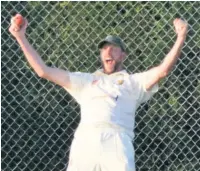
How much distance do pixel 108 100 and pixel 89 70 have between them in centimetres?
117

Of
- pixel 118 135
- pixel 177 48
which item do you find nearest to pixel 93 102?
pixel 118 135

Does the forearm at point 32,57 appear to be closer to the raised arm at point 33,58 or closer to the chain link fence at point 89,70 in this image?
the raised arm at point 33,58

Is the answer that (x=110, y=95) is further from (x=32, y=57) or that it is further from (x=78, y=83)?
(x=32, y=57)

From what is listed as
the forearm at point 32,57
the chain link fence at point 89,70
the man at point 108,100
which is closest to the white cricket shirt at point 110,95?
the man at point 108,100

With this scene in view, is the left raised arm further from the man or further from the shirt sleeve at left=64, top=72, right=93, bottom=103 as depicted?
the shirt sleeve at left=64, top=72, right=93, bottom=103

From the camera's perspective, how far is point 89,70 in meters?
6.18

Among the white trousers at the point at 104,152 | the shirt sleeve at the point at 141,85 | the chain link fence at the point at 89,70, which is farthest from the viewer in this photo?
the chain link fence at the point at 89,70

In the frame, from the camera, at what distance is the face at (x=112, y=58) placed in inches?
203

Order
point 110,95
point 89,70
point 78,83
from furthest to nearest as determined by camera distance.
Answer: point 89,70
point 78,83
point 110,95

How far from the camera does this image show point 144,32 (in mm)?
6207

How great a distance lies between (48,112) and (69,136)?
24 cm

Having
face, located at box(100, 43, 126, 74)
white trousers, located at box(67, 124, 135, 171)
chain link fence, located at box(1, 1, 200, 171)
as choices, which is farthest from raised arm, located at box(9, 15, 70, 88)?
chain link fence, located at box(1, 1, 200, 171)

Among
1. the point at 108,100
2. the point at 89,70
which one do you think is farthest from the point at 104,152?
the point at 89,70

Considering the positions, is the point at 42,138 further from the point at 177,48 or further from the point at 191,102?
the point at 177,48
